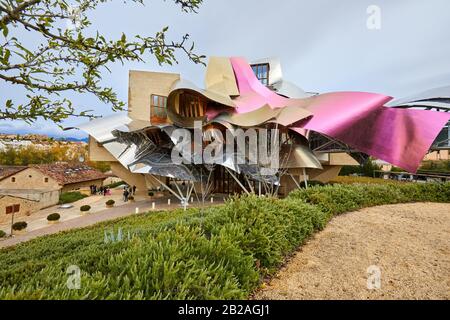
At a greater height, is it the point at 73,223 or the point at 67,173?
the point at 67,173

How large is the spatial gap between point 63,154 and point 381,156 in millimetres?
67076

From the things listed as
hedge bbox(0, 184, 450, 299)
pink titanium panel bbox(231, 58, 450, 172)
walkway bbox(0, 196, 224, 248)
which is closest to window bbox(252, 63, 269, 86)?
pink titanium panel bbox(231, 58, 450, 172)

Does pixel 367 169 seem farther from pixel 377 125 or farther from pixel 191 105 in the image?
pixel 191 105

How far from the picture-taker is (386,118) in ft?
47.5

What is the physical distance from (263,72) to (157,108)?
1643 cm

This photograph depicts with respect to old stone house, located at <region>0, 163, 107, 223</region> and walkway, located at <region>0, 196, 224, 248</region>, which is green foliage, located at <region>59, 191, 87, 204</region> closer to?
old stone house, located at <region>0, 163, 107, 223</region>

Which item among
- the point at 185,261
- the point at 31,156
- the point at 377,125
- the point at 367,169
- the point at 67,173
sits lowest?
the point at 185,261

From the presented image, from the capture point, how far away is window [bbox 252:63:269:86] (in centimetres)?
3272

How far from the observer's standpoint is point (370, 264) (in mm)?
4484

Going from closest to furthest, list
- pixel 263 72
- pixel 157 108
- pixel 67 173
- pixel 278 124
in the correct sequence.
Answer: pixel 278 124 < pixel 157 108 < pixel 67 173 < pixel 263 72

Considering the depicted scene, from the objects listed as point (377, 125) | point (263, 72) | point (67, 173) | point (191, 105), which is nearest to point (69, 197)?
point (67, 173)

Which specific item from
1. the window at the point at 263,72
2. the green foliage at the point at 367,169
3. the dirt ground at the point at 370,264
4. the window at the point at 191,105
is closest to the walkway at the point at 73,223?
the window at the point at 191,105
